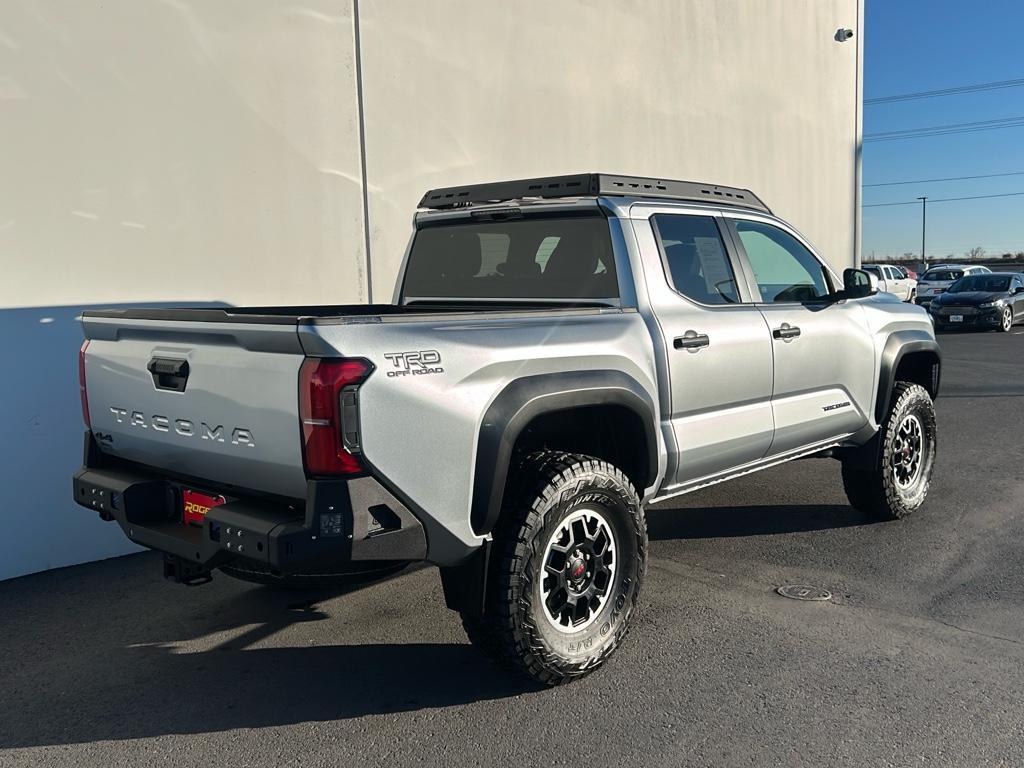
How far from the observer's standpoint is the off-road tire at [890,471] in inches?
228

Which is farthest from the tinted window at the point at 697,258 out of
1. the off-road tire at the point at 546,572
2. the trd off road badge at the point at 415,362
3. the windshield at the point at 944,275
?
the windshield at the point at 944,275

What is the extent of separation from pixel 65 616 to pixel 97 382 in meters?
1.63

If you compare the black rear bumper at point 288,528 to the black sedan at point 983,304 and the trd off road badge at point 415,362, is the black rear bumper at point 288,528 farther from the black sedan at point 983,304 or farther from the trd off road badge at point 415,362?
the black sedan at point 983,304

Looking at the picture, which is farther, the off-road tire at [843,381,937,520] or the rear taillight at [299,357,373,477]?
the off-road tire at [843,381,937,520]

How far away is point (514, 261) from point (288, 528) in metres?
2.19

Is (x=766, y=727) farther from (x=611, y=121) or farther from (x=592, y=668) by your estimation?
(x=611, y=121)

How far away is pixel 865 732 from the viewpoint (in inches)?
130

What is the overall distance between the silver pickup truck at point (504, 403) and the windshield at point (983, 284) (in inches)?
775

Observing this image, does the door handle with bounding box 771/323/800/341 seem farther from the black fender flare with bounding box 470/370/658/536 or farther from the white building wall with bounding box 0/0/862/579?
the white building wall with bounding box 0/0/862/579

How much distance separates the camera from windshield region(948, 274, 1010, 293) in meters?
22.7

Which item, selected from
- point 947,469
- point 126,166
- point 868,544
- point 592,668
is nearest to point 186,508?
point 592,668

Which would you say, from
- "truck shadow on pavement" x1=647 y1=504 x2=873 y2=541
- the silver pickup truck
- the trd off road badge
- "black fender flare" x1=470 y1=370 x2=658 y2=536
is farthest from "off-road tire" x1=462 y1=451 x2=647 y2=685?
"truck shadow on pavement" x1=647 y1=504 x2=873 y2=541

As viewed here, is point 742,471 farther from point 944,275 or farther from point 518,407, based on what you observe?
point 944,275

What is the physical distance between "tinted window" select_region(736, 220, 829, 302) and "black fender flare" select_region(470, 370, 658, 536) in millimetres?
1742
